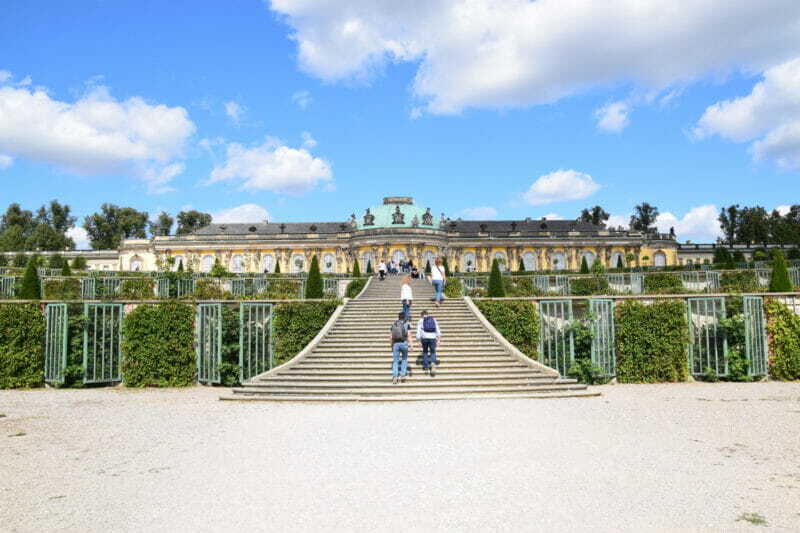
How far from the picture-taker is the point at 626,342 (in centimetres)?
1552

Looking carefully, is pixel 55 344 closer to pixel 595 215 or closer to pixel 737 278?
pixel 737 278

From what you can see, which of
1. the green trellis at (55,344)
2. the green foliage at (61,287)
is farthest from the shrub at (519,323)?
the green foliage at (61,287)

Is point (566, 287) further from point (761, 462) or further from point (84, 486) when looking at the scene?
point (84, 486)

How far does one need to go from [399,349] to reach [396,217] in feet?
176

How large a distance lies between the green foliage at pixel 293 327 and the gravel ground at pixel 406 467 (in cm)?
436

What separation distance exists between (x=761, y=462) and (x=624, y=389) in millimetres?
6806

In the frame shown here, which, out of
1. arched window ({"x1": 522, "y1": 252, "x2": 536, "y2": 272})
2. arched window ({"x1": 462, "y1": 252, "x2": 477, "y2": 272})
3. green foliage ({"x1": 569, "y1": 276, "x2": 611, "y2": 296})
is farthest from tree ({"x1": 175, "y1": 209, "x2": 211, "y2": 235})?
green foliage ({"x1": 569, "y1": 276, "x2": 611, "y2": 296})

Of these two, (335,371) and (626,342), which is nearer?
(335,371)

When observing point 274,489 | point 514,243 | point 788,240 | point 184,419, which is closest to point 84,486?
point 274,489

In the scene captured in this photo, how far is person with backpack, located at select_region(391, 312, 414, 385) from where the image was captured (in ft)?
42.3

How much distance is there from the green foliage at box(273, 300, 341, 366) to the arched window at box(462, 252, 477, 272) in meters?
52.4

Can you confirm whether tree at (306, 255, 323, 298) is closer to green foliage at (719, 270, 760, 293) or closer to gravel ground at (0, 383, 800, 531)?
gravel ground at (0, 383, 800, 531)

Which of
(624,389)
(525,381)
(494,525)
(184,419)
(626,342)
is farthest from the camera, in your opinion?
(626,342)

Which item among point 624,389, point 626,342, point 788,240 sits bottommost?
point 624,389
